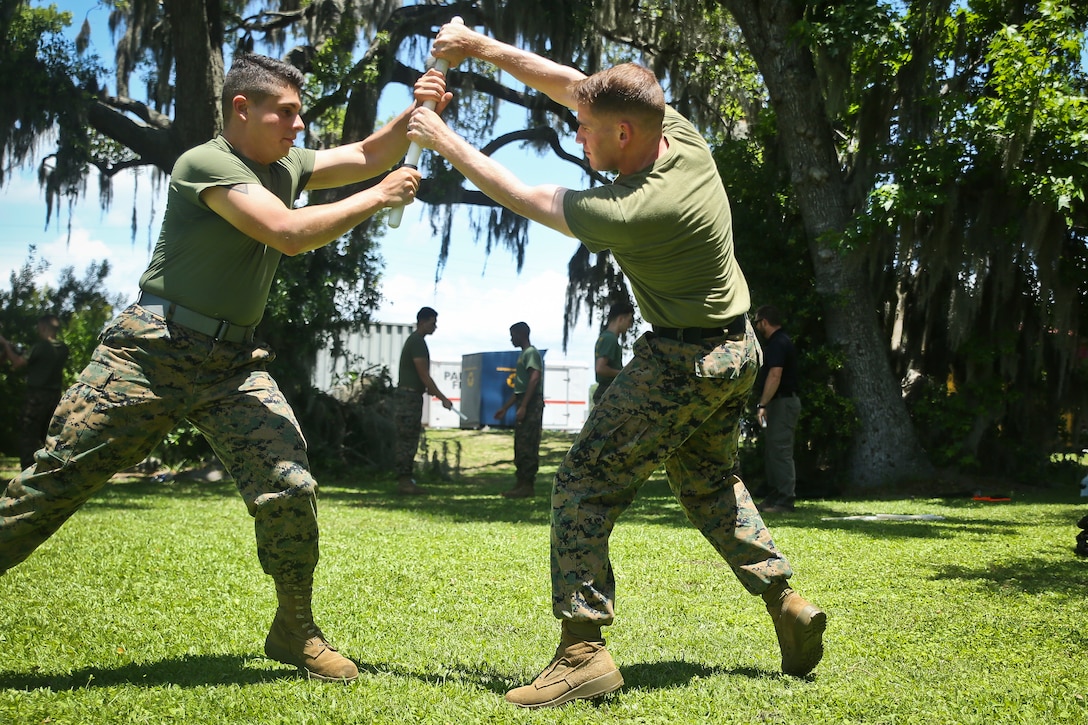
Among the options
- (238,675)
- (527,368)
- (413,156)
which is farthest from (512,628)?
(527,368)

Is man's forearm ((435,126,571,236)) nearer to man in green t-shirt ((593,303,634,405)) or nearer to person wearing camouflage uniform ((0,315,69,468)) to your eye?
man in green t-shirt ((593,303,634,405))

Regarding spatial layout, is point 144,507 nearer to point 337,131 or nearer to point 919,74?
point 919,74

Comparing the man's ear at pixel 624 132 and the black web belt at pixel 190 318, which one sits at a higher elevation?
the man's ear at pixel 624 132

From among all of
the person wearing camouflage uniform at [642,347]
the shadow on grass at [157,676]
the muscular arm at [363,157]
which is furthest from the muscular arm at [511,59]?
the shadow on grass at [157,676]

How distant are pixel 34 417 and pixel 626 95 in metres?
10.9

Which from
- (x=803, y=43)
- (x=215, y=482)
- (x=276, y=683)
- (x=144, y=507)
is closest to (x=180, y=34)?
(x=215, y=482)

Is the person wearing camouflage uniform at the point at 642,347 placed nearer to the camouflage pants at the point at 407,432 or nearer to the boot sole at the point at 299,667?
the boot sole at the point at 299,667

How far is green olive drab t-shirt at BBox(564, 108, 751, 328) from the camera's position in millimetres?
3082

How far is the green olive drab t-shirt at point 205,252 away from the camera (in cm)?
324

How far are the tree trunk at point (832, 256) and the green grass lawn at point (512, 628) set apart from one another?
476cm

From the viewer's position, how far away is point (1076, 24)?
37.6ft

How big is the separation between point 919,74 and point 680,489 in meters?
10.3

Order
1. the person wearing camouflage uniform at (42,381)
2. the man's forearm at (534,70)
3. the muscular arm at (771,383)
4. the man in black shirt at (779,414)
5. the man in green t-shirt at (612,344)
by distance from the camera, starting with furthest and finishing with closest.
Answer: the person wearing camouflage uniform at (42,381), the man in green t-shirt at (612,344), the man in black shirt at (779,414), the muscular arm at (771,383), the man's forearm at (534,70)

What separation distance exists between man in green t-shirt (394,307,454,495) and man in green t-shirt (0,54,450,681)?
27.5 ft
